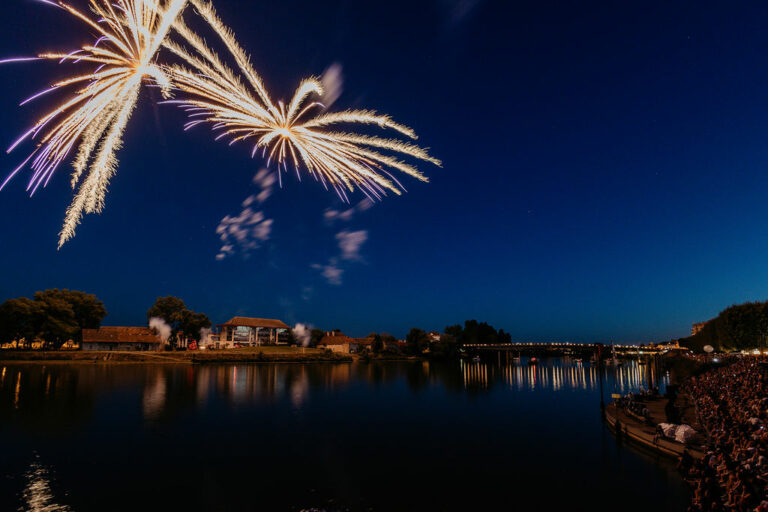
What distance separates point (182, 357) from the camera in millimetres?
104062

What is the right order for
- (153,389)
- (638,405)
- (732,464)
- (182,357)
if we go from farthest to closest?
(182,357) → (153,389) → (638,405) → (732,464)

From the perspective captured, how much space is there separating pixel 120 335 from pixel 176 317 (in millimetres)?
15337

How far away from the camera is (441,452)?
95.5 ft

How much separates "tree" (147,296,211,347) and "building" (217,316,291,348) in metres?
23.6

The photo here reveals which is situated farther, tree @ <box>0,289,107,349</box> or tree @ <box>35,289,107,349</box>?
tree @ <box>35,289,107,349</box>

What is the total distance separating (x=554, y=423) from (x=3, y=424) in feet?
172

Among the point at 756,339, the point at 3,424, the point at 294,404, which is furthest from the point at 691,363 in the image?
the point at 3,424

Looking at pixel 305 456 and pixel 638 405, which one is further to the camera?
pixel 638 405

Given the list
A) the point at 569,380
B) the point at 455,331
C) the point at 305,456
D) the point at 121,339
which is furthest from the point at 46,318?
the point at 455,331

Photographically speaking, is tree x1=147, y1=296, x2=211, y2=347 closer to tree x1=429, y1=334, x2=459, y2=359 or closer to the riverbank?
tree x1=429, y1=334, x2=459, y2=359

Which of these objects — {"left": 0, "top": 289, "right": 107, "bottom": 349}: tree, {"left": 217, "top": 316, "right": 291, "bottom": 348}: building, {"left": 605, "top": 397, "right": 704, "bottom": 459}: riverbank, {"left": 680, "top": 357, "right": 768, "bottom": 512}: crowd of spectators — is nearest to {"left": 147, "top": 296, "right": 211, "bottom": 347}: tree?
{"left": 0, "top": 289, "right": 107, "bottom": 349}: tree

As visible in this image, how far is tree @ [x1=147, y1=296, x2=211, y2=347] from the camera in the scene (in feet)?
368

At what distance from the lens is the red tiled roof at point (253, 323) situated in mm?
142875

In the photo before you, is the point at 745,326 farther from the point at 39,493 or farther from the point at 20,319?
the point at 20,319
